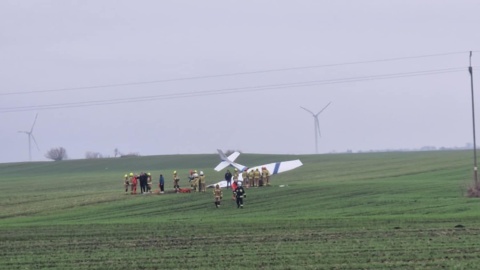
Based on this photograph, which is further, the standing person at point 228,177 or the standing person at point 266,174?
the standing person at point 266,174

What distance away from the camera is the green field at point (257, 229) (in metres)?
26.2

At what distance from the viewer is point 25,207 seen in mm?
57281

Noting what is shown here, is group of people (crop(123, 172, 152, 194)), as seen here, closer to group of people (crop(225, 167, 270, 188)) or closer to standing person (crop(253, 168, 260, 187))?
group of people (crop(225, 167, 270, 188))

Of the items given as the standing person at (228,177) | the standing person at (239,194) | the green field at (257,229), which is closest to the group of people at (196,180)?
the standing person at (228,177)

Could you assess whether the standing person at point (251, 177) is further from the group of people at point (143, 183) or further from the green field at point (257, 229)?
the group of people at point (143, 183)

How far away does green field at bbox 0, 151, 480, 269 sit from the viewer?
26156mm

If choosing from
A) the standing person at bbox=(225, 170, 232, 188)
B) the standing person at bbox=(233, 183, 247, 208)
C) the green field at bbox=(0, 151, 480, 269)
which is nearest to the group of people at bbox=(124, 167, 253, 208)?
the standing person at bbox=(225, 170, 232, 188)

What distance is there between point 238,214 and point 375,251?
20.5 metres

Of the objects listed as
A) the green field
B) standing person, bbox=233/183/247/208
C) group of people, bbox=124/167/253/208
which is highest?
group of people, bbox=124/167/253/208

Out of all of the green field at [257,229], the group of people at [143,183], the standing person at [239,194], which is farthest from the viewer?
the group of people at [143,183]

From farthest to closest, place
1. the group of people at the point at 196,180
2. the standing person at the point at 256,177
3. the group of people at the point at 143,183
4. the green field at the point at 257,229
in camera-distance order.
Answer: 1. the standing person at the point at 256,177
2. the group of people at the point at 143,183
3. the group of people at the point at 196,180
4. the green field at the point at 257,229

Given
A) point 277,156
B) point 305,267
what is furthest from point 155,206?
point 277,156

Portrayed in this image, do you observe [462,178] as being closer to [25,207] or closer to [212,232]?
[25,207]

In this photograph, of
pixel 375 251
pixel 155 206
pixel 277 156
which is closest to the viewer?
pixel 375 251
